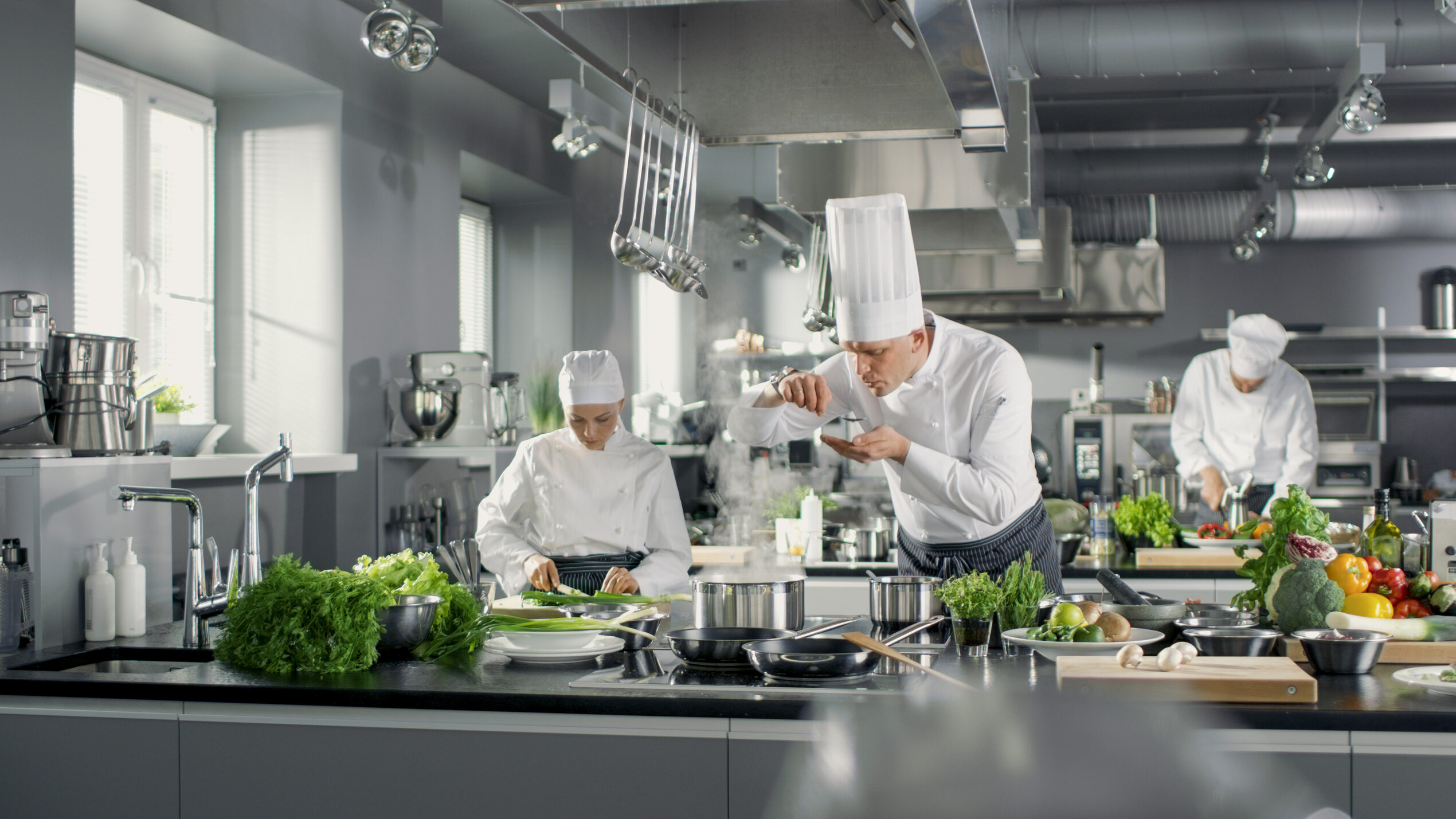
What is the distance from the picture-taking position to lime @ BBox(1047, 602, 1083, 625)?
6.68ft

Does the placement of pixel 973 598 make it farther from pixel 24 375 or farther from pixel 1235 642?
pixel 24 375

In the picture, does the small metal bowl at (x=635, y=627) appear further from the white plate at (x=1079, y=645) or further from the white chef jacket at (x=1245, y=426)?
the white chef jacket at (x=1245, y=426)

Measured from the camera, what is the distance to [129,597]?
248 centimetres

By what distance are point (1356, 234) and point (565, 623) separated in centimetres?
674

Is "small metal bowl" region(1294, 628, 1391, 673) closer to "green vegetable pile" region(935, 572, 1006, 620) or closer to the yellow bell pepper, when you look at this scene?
the yellow bell pepper

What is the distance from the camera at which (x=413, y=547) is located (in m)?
4.82

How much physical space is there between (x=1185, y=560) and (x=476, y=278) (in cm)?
410

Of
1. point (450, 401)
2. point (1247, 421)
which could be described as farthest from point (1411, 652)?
point (1247, 421)

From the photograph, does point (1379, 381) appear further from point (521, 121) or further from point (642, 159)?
point (642, 159)

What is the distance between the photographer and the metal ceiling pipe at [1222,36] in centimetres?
452

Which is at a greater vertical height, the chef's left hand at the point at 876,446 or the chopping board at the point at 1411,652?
the chef's left hand at the point at 876,446

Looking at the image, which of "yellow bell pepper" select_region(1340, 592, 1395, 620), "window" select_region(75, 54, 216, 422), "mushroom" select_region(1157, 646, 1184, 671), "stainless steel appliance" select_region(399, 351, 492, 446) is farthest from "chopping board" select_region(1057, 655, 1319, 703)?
"stainless steel appliance" select_region(399, 351, 492, 446)

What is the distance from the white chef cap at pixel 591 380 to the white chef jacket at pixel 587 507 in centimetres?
16

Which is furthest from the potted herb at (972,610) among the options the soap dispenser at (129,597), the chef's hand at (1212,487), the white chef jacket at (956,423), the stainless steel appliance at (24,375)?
the chef's hand at (1212,487)
